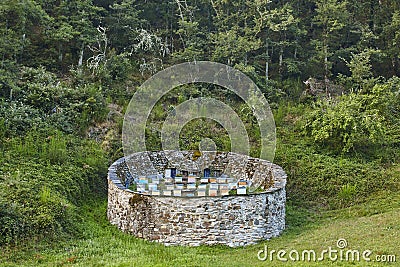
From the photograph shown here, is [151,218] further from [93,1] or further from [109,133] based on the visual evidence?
[93,1]

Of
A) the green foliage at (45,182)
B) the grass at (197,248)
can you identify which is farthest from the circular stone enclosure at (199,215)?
the green foliage at (45,182)

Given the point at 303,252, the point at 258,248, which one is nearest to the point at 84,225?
the point at 258,248

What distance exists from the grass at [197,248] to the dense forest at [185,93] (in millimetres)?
235

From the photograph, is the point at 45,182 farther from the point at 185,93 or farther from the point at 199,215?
the point at 185,93

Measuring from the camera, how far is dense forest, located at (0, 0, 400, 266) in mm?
11305

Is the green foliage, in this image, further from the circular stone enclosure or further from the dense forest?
the circular stone enclosure

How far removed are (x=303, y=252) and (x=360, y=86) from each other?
37.9ft

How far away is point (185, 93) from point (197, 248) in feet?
31.6

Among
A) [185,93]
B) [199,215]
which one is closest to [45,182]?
[199,215]

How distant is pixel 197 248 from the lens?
8.96 meters

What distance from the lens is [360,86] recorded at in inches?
715

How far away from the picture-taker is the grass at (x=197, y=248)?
7824 mm

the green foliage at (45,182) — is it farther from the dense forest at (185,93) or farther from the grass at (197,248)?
the grass at (197,248)

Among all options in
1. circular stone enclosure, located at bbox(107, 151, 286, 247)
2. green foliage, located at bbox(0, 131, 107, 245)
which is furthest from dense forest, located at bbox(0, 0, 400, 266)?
circular stone enclosure, located at bbox(107, 151, 286, 247)
